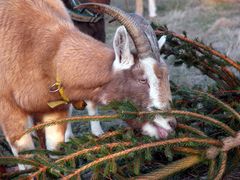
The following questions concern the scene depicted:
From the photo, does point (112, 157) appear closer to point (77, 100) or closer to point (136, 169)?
point (136, 169)

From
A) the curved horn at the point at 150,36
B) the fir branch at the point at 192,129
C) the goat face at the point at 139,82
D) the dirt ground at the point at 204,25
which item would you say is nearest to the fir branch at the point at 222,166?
the fir branch at the point at 192,129

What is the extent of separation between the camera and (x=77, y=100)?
3701mm

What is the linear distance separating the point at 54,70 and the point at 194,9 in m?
12.8

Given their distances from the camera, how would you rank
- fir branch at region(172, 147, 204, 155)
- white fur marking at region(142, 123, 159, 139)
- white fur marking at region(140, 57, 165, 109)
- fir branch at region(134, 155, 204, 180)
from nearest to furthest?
fir branch at region(134, 155, 204, 180), fir branch at region(172, 147, 204, 155), white fur marking at region(142, 123, 159, 139), white fur marking at region(140, 57, 165, 109)

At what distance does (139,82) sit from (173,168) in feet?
3.80

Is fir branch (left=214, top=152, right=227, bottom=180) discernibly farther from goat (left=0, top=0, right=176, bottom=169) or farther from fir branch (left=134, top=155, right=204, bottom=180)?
goat (left=0, top=0, right=176, bottom=169)

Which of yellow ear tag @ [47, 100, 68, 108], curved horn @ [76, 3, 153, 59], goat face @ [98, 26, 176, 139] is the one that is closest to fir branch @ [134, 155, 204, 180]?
goat face @ [98, 26, 176, 139]

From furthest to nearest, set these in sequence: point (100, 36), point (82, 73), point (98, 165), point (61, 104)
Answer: point (100, 36) < point (61, 104) < point (82, 73) < point (98, 165)

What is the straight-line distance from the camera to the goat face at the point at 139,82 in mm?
3178

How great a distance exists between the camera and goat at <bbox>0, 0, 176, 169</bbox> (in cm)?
329

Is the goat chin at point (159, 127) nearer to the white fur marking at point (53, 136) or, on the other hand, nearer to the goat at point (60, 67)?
the goat at point (60, 67)

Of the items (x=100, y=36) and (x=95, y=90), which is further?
(x=100, y=36)

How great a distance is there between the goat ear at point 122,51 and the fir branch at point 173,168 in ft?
3.85

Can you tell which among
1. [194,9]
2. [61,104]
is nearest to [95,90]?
[61,104]
